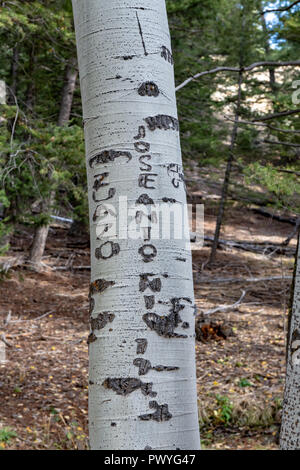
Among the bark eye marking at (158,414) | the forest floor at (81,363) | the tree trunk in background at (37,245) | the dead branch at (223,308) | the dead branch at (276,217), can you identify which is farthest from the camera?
the dead branch at (276,217)

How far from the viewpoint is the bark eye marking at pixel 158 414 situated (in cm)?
112

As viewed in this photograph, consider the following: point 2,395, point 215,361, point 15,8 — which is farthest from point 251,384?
point 15,8

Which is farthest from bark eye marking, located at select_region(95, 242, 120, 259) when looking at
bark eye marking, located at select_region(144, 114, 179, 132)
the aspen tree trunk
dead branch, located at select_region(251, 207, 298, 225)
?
dead branch, located at select_region(251, 207, 298, 225)

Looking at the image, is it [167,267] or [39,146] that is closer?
[167,267]

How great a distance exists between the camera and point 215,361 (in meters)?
6.82

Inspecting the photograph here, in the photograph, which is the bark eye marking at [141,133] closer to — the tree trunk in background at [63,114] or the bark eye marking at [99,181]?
the bark eye marking at [99,181]

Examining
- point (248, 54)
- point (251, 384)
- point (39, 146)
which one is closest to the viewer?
point (251, 384)

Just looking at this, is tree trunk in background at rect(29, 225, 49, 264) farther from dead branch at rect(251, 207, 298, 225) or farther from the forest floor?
dead branch at rect(251, 207, 298, 225)

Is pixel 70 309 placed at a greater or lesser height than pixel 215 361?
greater

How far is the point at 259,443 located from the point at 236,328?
117 inches

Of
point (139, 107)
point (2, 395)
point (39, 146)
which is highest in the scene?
point (39, 146)

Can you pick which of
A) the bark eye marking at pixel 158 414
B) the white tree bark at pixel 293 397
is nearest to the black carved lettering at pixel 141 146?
the bark eye marking at pixel 158 414
